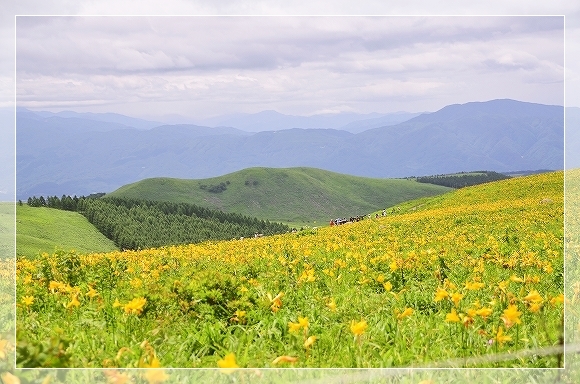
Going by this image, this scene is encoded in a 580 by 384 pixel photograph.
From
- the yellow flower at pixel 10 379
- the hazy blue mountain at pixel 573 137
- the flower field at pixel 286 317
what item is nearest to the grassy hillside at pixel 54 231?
the flower field at pixel 286 317

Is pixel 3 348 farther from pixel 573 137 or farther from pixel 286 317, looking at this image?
pixel 573 137

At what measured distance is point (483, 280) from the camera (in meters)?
7.38

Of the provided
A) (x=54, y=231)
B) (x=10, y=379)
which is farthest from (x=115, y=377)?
(x=54, y=231)

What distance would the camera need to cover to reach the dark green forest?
104938mm

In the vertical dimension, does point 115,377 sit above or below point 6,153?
below

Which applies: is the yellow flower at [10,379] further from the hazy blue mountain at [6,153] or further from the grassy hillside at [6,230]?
the hazy blue mountain at [6,153]


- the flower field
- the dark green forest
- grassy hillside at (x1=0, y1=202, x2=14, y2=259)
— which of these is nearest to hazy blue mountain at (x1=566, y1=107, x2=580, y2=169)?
the flower field

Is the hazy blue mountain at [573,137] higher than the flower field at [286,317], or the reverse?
the hazy blue mountain at [573,137]

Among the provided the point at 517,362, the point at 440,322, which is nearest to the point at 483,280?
the point at 440,322

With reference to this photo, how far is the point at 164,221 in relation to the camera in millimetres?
136375

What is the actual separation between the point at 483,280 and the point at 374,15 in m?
4.39

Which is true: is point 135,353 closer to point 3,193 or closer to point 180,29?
point 3,193

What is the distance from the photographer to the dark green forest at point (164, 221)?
4131 inches

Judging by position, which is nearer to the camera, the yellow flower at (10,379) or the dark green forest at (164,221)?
the yellow flower at (10,379)
